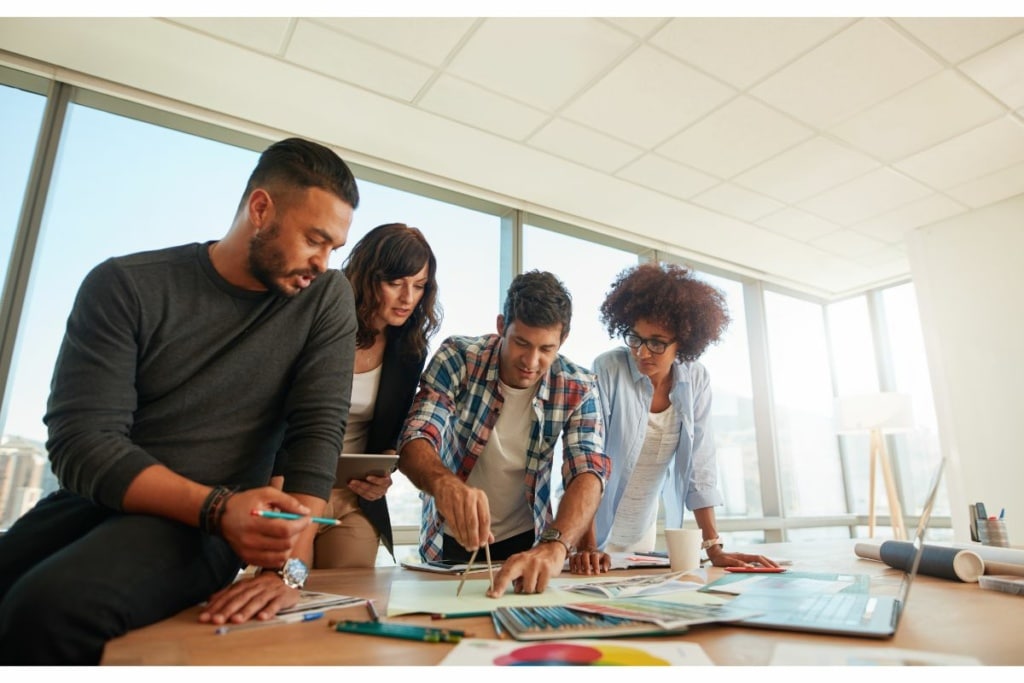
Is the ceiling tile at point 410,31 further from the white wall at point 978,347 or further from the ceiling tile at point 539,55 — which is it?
the white wall at point 978,347

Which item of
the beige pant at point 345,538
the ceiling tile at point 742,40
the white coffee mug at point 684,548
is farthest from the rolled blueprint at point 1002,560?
the ceiling tile at point 742,40

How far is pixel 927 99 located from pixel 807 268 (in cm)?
229

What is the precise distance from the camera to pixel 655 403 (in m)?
2.17

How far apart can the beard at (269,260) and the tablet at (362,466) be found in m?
0.41

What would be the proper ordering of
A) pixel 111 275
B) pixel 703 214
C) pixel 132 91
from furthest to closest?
pixel 703 214
pixel 132 91
pixel 111 275

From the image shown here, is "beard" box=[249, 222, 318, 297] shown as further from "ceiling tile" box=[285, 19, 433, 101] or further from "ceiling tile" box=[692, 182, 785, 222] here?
"ceiling tile" box=[692, 182, 785, 222]

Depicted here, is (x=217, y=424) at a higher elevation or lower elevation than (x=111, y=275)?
lower

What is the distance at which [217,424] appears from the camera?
1.11 meters

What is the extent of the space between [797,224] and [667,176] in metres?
1.25

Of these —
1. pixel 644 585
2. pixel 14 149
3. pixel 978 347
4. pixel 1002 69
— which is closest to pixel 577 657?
pixel 644 585

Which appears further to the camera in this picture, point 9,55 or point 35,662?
point 9,55

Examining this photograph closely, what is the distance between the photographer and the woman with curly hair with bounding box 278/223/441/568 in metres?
1.63

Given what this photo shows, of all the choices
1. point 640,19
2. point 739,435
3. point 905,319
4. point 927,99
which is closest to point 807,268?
point 905,319

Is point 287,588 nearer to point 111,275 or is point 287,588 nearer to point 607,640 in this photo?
point 607,640
